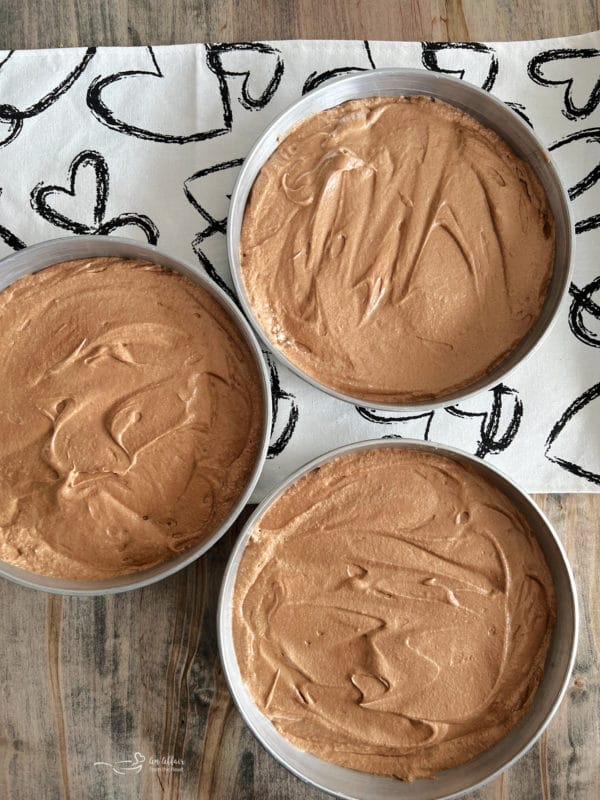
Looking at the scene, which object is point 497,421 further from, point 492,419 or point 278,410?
point 278,410

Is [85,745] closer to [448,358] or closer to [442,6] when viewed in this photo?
[448,358]

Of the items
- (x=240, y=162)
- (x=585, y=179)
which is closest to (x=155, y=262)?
(x=240, y=162)

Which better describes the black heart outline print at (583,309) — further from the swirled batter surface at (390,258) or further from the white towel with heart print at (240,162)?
the swirled batter surface at (390,258)

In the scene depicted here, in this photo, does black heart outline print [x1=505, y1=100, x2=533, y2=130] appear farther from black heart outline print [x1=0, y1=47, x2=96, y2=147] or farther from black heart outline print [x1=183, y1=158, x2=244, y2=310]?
black heart outline print [x1=0, y1=47, x2=96, y2=147]

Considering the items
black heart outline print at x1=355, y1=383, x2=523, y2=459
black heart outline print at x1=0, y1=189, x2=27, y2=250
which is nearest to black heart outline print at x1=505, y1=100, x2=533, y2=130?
black heart outline print at x1=355, y1=383, x2=523, y2=459

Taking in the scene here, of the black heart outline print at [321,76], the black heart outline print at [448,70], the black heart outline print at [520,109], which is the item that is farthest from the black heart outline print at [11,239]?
the black heart outline print at [520,109]

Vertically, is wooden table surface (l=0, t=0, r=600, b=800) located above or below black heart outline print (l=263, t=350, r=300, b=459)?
below

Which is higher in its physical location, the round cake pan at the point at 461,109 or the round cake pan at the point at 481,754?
the round cake pan at the point at 461,109
